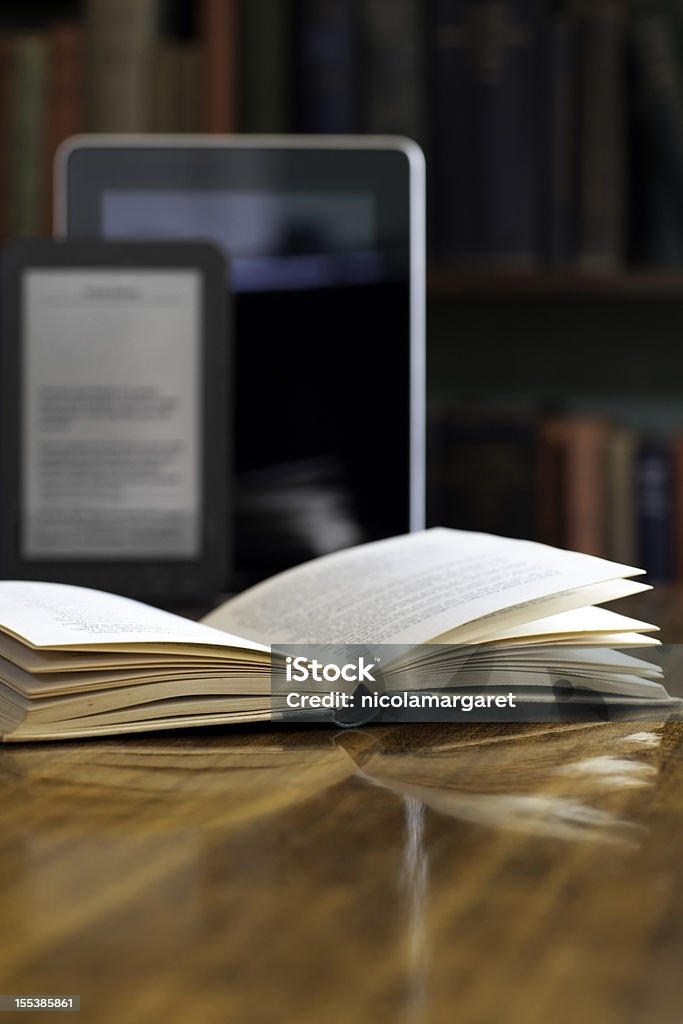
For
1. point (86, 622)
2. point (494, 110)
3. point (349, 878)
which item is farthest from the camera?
point (494, 110)

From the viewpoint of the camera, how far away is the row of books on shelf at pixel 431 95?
1517mm

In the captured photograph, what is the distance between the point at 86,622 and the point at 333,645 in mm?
105

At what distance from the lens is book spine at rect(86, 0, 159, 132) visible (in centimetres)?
154

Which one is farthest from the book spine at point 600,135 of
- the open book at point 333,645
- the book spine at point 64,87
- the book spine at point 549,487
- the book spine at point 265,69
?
the open book at point 333,645

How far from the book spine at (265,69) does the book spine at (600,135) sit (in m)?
0.42

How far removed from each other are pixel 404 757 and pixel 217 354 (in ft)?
1.90

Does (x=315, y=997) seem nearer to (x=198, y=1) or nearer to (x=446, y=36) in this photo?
(x=446, y=36)

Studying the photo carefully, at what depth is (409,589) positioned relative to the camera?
512 mm

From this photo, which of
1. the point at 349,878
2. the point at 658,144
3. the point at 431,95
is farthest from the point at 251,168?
the point at 349,878

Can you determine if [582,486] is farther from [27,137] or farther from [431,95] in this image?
[27,137]

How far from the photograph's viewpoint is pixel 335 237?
44.3 inches

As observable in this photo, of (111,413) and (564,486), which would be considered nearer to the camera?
(111,413)

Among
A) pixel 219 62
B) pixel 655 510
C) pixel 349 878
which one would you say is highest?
pixel 219 62

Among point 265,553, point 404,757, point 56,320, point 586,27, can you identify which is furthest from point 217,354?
point 586,27
